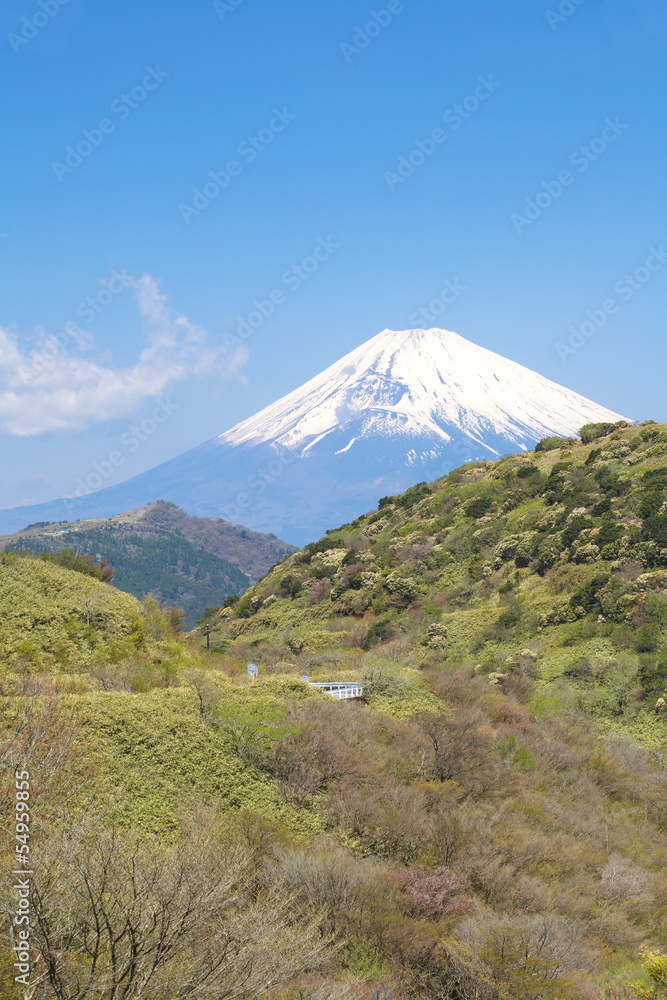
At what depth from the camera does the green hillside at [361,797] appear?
26.4 feet

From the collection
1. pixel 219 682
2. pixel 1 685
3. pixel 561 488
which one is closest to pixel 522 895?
pixel 219 682

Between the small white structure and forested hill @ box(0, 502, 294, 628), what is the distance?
94014 mm

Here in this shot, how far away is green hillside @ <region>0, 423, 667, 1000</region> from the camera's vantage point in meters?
8.04

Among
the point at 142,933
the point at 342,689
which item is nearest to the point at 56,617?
the point at 342,689

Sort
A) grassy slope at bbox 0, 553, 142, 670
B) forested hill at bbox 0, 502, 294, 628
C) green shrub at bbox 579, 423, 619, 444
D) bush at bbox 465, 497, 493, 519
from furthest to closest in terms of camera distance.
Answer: forested hill at bbox 0, 502, 294, 628 → green shrub at bbox 579, 423, 619, 444 → bush at bbox 465, 497, 493, 519 → grassy slope at bbox 0, 553, 142, 670

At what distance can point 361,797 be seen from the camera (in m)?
14.2

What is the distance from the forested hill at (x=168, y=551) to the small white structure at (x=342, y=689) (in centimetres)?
9401

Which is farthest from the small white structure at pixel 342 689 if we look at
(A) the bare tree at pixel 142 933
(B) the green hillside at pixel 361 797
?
(A) the bare tree at pixel 142 933

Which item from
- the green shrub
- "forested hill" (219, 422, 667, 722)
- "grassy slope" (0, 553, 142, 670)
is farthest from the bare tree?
the green shrub

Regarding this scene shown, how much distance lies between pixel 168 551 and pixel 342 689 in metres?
Answer: 141

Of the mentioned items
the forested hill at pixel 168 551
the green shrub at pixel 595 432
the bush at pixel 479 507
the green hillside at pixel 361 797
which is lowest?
the green hillside at pixel 361 797

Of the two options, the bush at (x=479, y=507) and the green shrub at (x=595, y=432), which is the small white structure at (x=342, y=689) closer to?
the bush at (x=479, y=507)

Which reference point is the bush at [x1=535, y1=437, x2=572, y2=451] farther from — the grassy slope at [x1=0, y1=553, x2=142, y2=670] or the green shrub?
the grassy slope at [x1=0, y1=553, x2=142, y2=670]

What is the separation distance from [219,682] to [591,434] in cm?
3925
